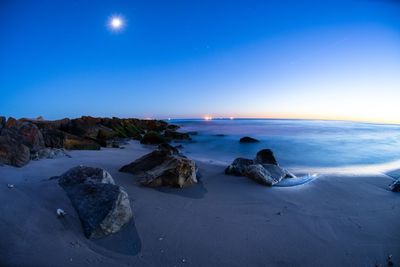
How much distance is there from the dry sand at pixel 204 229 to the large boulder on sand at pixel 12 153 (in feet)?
1.04

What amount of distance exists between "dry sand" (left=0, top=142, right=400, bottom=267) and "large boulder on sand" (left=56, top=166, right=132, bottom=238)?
0.10 metres

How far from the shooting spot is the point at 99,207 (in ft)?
8.75

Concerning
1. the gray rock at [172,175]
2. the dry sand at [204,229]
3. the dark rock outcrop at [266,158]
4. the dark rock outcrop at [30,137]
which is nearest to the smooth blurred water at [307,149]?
the dark rock outcrop at [266,158]

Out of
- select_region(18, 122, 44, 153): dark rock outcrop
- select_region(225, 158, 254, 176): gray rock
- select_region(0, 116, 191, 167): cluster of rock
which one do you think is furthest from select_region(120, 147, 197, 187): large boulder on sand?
select_region(18, 122, 44, 153): dark rock outcrop

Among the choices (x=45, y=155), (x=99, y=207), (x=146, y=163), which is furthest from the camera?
(x=45, y=155)

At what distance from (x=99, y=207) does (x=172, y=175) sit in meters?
1.95

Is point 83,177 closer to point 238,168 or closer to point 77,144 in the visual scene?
point 238,168

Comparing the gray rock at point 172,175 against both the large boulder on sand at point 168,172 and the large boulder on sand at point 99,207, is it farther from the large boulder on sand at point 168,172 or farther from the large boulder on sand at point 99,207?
the large boulder on sand at point 99,207

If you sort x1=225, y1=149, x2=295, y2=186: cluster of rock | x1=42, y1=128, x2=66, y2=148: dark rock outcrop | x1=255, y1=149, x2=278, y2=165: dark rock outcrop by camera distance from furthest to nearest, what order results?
1. x1=42, y1=128, x2=66, y2=148: dark rock outcrop
2. x1=255, y1=149, x2=278, y2=165: dark rock outcrop
3. x1=225, y1=149, x2=295, y2=186: cluster of rock

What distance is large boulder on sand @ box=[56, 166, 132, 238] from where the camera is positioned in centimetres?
252

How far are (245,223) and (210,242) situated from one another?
2.48 ft

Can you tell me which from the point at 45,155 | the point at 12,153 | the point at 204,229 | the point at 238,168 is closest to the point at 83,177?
the point at 204,229

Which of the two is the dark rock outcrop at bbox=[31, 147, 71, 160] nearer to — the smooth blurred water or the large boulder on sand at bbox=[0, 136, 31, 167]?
the large boulder on sand at bbox=[0, 136, 31, 167]

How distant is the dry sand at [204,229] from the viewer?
2273mm
